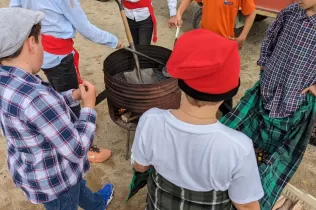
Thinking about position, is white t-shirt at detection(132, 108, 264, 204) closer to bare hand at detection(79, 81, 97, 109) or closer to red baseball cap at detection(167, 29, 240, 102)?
red baseball cap at detection(167, 29, 240, 102)

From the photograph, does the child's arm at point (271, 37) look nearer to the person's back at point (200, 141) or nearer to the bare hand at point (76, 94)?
the person's back at point (200, 141)

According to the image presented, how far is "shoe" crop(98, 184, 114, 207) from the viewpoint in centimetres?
295

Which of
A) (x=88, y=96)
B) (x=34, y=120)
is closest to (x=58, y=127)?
(x=34, y=120)

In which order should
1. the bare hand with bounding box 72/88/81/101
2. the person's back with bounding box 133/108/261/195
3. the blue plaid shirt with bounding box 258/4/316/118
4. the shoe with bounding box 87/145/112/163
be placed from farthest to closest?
the shoe with bounding box 87/145/112/163, the blue plaid shirt with bounding box 258/4/316/118, the bare hand with bounding box 72/88/81/101, the person's back with bounding box 133/108/261/195

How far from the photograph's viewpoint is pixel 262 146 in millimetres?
2535

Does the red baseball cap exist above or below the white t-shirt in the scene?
above

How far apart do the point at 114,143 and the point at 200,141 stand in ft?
8.11

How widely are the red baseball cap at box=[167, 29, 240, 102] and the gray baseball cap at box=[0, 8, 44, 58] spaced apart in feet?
2.47

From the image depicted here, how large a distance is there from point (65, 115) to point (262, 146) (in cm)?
159

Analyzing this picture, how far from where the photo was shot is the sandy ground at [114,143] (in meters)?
3.06

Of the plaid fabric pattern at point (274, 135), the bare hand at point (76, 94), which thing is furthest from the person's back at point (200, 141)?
the plaid fabric pattern at point (274, 135)

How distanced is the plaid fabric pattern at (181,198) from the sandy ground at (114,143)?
4.58 ft

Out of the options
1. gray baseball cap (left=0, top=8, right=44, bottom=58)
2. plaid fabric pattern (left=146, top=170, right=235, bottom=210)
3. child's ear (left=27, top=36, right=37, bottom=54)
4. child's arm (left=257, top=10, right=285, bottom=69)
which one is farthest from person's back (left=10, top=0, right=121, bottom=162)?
child's arm (left=257, top=10, right=285, bottom=69)

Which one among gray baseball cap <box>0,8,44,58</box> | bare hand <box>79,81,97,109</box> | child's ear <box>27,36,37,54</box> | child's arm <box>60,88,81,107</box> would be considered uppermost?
gray baseball cap <box>0,8,44,58</box>
